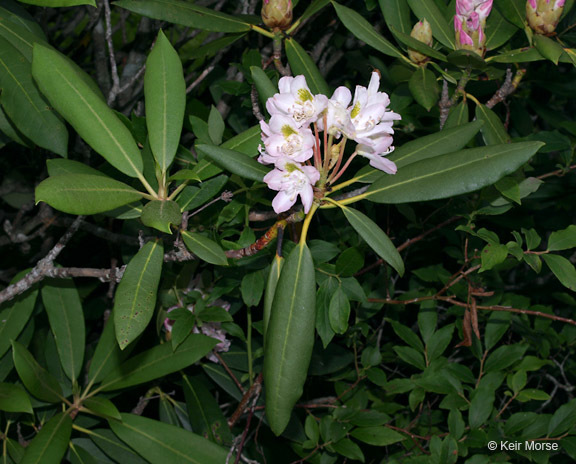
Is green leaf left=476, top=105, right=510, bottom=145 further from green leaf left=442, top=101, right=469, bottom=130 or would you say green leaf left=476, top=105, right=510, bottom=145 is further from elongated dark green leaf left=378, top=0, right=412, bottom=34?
elongated dark green leaf left=378, top=0, right=412, bottom=34

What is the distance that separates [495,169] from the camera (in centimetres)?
103

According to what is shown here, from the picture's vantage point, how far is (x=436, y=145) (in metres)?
1.20

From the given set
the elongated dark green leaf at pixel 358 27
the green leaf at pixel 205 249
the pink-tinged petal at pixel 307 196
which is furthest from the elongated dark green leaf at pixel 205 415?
the elongated dark green leaf at pixel 358 27

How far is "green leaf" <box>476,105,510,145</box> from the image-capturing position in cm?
133

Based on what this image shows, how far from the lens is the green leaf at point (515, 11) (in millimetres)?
1304

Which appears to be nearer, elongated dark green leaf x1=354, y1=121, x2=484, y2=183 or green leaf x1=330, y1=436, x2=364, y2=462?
elongated dark green leaf x1=354, y1=121, x2=484, y2=183

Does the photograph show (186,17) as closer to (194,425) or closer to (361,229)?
(361,229)

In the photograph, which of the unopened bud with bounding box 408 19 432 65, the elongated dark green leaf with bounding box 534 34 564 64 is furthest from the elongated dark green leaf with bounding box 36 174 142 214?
the elongated dark green leaf with bounding box 534 34 564 64

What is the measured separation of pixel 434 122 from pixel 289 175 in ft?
3.37

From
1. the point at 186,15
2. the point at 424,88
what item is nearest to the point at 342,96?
the point at 424,88

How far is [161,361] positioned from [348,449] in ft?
1.93

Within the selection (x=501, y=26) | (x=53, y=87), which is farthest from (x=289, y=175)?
(x=501, y=26)

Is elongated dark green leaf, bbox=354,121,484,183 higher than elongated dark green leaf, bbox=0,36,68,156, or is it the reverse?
elongated dark green leaf, bbox=0,36,68,156

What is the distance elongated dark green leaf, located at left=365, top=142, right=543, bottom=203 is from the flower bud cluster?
348 millimetres
